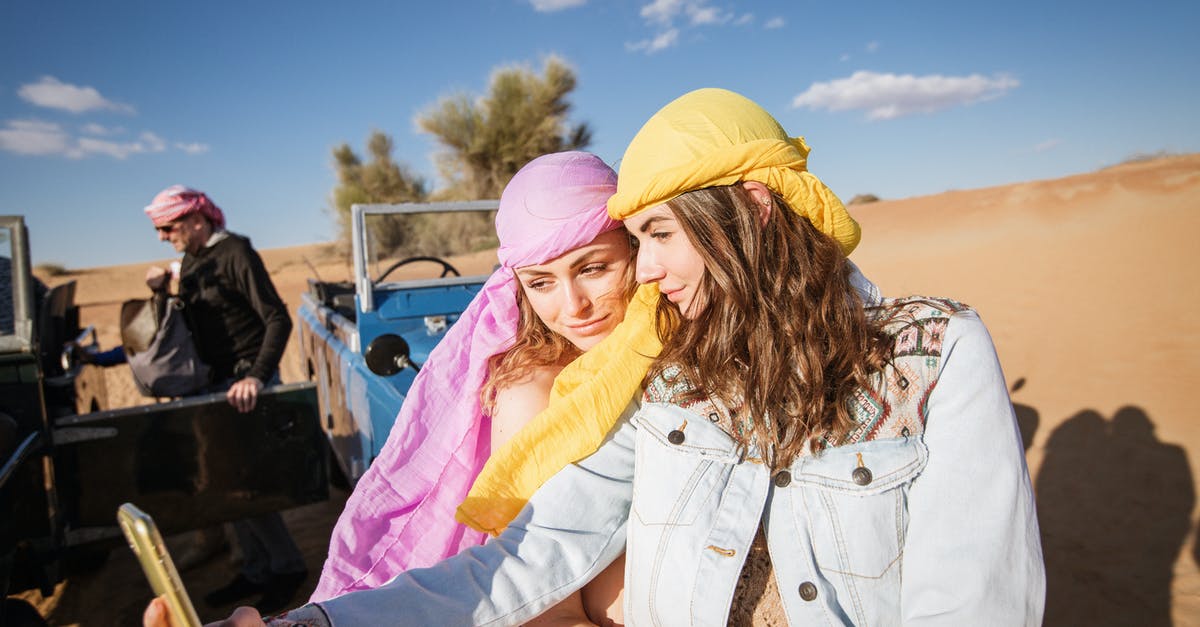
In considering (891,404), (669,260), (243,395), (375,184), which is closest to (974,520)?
(891,404)

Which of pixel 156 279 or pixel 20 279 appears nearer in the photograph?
pixel 20 279

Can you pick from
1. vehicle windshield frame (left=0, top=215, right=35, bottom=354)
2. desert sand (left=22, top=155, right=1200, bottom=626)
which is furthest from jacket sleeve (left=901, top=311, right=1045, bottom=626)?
vehicle windshield frame (left=0, top=215, right=35, bottom=354)

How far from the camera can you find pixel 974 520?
1092 mm

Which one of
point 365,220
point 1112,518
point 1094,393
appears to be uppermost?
point 365,220

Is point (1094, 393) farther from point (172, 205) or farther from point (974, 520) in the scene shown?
point (172, 205)

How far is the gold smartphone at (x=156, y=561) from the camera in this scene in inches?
25.0

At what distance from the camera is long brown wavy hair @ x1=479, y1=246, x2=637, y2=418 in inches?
65.0

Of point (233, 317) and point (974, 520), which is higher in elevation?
point (233, 317)

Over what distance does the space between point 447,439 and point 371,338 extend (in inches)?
101

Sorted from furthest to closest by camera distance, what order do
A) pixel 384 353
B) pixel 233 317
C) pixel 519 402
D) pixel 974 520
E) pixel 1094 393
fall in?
pixel 1094 393
pixel 233 317
pixel 384 353
pixel 519 402
pixel 974 520

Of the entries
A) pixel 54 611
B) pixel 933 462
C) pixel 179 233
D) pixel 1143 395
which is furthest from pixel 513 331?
pixel 1143 395

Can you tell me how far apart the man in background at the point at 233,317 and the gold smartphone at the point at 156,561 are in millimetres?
3149

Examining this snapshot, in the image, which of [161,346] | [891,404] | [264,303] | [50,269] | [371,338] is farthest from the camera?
[50,269]

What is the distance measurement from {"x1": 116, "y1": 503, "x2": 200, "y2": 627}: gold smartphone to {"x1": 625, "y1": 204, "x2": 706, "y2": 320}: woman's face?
0.97 metres
